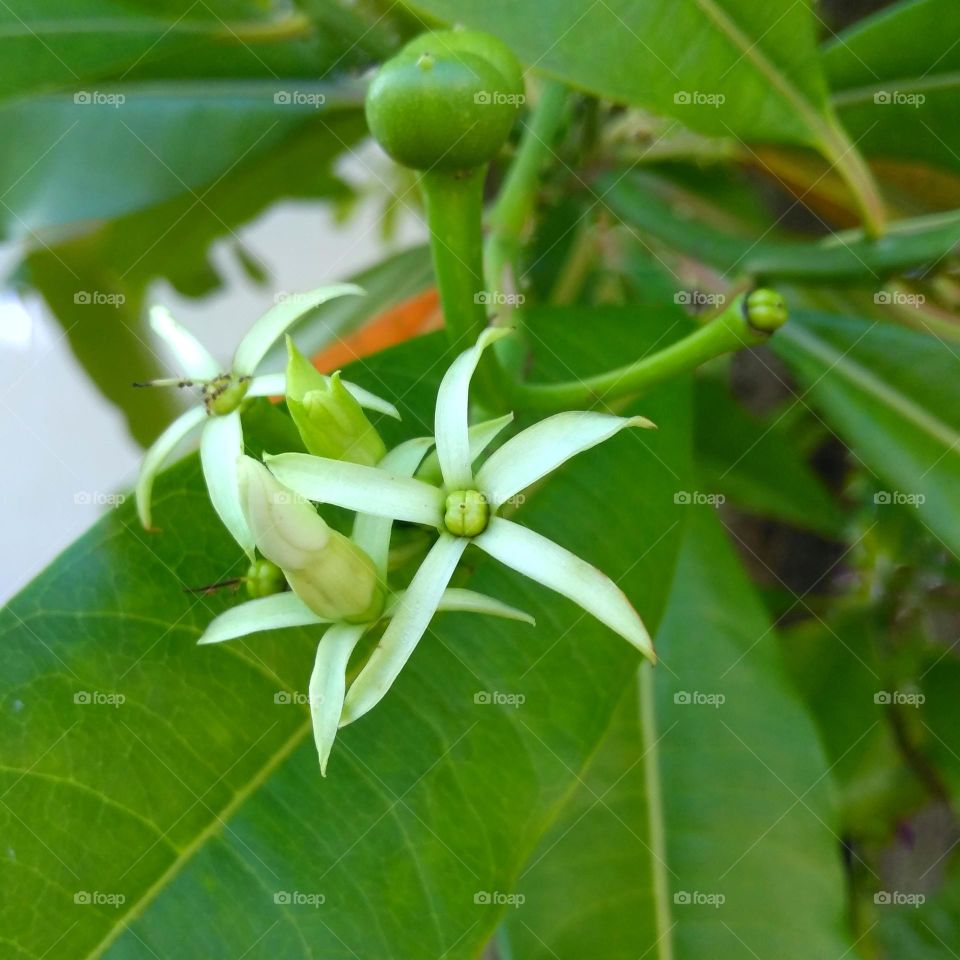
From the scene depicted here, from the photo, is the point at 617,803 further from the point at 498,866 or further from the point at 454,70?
the point at 454,70

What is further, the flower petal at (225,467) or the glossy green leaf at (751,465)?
the glossy green leaf at (751,465)

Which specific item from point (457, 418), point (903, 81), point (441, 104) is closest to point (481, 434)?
point (457, 418)

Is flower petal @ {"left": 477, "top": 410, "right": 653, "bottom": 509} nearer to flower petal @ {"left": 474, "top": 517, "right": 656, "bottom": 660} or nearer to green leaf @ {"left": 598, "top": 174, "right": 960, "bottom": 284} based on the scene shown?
flower petal @ {"left": 474, "top": 517, "right": 656, "bottom": 660}

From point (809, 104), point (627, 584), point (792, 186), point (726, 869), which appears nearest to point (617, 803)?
point (726, 869)

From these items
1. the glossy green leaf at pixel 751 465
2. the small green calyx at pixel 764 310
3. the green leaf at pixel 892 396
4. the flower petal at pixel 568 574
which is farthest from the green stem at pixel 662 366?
the glossy green leaf at pixel 751 465

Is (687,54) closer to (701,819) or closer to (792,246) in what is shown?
(792,246)

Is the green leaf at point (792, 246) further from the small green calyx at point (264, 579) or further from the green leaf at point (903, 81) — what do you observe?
the small green calyx at point (264, 579)

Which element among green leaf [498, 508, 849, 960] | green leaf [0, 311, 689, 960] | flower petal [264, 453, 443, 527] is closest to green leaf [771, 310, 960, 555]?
green leaf [498, 508, 849, 960]
